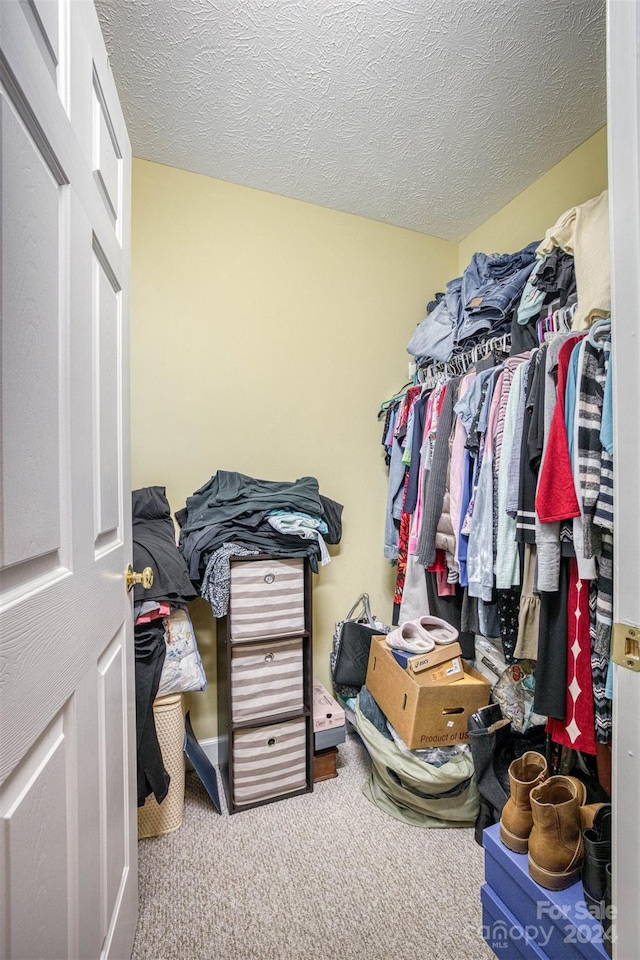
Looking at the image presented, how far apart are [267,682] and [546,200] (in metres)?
2.40

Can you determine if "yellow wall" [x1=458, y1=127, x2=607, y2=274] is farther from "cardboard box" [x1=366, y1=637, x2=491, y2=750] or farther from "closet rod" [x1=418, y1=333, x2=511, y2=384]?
"cardboard box" [x1=366, y1=637, x2=491, y2=750]

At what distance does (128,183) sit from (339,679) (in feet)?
6.43

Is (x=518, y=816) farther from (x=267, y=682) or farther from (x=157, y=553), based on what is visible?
(x=157, y=553)

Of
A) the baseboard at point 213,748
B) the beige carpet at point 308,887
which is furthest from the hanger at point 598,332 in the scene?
the baseboard at point 213,748

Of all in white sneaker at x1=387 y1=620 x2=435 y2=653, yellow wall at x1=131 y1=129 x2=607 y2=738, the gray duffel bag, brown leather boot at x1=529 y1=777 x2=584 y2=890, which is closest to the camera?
brown leather boot at x1=529 y1=777 x2=584 y2=890

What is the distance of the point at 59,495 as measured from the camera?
618 millimetres

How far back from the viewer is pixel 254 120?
66.5 inches

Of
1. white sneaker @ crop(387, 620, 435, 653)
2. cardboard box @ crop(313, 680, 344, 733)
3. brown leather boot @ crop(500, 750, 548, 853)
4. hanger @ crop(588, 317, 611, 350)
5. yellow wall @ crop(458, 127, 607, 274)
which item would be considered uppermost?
yellow wall @ crop(458, 127, 607, 274)

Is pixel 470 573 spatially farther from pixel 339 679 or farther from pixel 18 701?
pixel 18 701

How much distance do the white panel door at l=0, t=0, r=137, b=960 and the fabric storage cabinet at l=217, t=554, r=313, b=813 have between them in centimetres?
71

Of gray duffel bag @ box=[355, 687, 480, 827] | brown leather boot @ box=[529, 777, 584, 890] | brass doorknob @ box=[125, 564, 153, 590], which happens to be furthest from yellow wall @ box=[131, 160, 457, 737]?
brown leather boot @ box=[529, 777, 584, 890]

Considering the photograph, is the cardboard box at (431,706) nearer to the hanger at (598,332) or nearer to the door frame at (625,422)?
the door frame at (625,422)

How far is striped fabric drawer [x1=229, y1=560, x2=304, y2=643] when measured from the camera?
1686 millimetres

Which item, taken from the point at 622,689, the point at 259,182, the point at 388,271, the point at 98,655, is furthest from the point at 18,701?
the point at 388,271
